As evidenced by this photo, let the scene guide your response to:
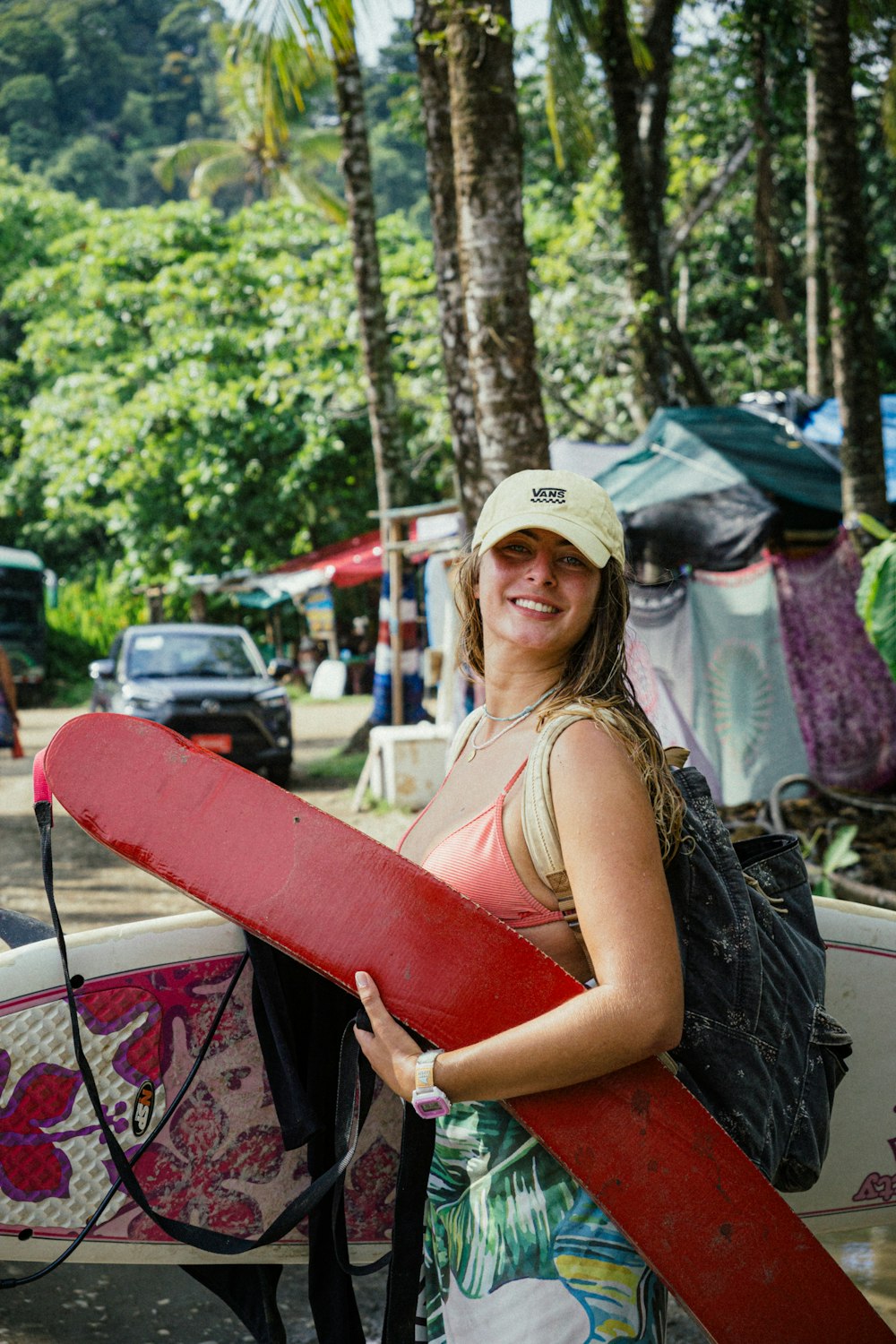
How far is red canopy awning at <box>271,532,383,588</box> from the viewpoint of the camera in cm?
2061

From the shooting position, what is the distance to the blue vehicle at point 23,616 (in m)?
23.6

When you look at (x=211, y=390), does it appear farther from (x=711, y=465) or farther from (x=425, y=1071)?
(x=425, y=1071)

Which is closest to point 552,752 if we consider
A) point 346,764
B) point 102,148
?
point 346,764

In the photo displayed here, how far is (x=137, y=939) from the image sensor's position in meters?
2.20

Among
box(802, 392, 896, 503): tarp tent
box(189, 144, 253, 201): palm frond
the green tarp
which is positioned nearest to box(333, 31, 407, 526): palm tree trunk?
the green tarp

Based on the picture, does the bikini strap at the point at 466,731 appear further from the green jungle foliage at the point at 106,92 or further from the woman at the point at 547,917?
the green jungle foliage at the point at 106,92

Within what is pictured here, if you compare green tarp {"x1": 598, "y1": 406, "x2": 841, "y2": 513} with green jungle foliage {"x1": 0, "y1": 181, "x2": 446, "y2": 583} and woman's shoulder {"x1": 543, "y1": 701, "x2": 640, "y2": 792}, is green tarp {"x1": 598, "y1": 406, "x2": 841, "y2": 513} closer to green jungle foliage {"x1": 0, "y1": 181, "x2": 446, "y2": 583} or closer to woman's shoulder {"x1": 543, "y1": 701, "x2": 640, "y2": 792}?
woman's shoulder {"x1": 543, "y1": 701, "x2": 640, "y2": 792}

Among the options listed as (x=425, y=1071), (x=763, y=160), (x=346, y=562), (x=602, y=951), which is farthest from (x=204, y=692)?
(x=602, y=951)

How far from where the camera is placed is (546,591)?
1.74 meters

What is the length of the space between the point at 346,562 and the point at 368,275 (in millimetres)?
9618

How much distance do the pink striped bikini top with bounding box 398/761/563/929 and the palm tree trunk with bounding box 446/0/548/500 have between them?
3.94m

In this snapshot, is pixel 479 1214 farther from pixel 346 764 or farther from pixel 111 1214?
pixel 346 764

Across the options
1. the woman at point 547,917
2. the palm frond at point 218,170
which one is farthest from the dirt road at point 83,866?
the palm frond at point 218,170

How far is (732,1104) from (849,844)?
4.71m
